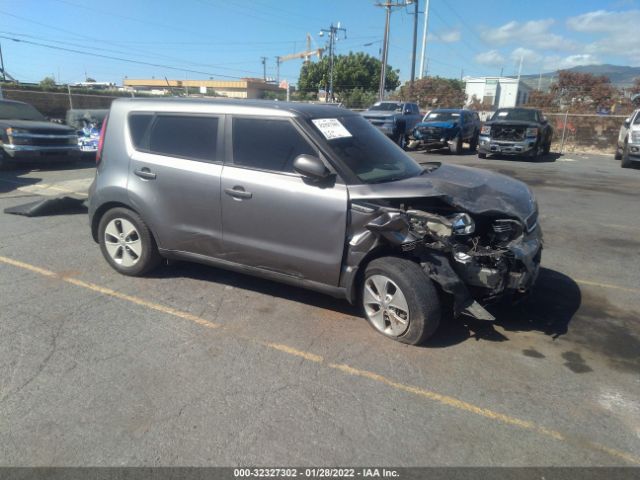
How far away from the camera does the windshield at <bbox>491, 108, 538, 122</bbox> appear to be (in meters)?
17.2

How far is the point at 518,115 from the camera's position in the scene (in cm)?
1733

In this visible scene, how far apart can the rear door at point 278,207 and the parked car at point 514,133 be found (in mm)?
14885

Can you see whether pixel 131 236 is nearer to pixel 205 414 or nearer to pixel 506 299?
pixel 205 414

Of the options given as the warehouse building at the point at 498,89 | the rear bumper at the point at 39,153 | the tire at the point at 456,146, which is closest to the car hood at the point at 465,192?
the rear bumper at the point at 39,153

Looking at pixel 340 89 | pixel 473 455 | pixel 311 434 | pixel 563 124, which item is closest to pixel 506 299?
pixel 473 455

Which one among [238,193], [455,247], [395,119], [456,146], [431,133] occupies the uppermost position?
[395,119]

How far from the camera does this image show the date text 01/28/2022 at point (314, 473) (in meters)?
2.33

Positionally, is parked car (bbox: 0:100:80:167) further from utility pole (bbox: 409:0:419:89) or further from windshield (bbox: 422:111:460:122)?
utility pole (bbox: 409:0:419:89)

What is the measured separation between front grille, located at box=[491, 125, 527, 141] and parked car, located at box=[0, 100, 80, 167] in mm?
14188

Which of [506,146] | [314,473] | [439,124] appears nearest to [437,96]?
[439,124]

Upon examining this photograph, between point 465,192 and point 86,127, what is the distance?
13.6 metres

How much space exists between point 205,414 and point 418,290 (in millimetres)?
1714

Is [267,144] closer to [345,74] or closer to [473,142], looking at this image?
[473,142]

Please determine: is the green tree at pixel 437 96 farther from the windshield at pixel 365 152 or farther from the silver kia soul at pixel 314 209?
the silver kia soul at pixel 314 209
